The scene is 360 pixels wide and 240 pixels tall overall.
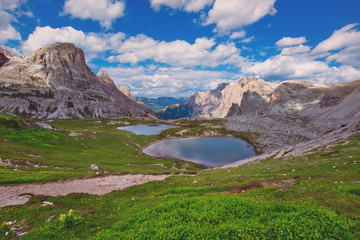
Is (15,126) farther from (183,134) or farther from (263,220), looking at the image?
(183,134)

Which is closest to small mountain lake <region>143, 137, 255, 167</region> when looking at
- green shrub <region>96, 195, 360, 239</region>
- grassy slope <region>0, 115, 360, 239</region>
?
grassy slope <region>0, 115, 360, 239</region>

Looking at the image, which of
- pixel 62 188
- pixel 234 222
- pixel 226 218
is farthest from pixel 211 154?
pixel 234 222

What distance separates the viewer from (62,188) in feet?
70.4

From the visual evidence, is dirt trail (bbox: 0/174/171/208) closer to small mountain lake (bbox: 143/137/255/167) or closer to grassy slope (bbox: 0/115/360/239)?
grassy slope (bbox: 0/115/360/239)

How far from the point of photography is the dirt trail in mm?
17172

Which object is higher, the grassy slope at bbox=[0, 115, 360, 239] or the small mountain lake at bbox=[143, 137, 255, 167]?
the grassy slope at bbox=[0, 115, 360, 239]

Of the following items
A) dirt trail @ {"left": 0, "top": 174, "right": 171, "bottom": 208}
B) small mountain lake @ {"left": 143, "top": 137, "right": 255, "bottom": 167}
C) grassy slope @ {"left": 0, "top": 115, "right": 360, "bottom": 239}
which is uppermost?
grassy slope @ {"left": 0, "top": 115, "right": 360, "bottom": 239}

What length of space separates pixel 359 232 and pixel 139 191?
20.6m

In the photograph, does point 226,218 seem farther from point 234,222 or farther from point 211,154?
point 211,154

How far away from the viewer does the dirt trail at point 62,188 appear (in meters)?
17.2

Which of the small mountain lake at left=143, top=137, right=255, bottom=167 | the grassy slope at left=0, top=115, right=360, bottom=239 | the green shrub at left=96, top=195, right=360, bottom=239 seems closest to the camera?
the green shrub at left=96, top=195, right=360, bottom=239

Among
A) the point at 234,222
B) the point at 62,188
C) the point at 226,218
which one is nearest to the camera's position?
the point at 234,222

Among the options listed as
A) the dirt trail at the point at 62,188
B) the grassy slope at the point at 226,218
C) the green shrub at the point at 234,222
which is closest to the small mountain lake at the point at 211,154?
the dirt trail at the point at 62,188

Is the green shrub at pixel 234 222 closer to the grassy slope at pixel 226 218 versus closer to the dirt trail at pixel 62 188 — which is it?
the grassy slope at pixel 226 218
